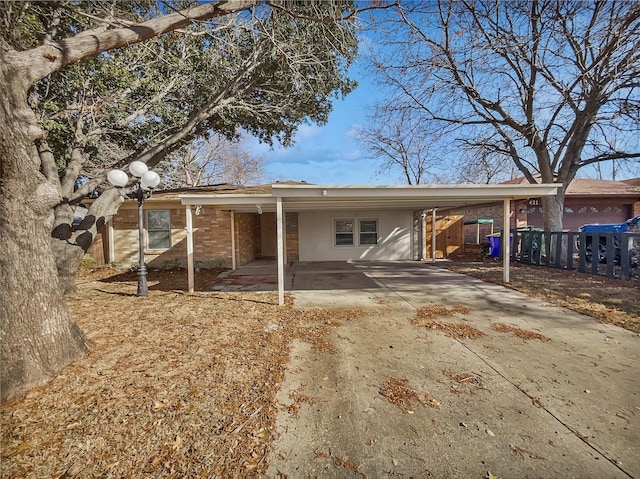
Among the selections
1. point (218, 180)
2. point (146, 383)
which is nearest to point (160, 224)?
point (146, 383)

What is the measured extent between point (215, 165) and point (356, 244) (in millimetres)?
16963

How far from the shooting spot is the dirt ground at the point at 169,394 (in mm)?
1938

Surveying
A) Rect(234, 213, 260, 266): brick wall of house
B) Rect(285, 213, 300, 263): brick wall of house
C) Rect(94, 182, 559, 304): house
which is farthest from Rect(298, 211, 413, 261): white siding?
Rect(234, 213, 260, 266): brick wall of house

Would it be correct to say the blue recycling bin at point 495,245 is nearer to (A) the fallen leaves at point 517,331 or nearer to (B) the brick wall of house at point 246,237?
(A) the fallen leaves at point 517,331

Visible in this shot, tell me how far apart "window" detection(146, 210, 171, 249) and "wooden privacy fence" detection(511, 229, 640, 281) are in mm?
13232

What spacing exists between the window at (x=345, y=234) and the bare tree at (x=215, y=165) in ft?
36.0

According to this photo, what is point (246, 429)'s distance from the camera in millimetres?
2242

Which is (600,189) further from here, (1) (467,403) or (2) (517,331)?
(1) (467,403)

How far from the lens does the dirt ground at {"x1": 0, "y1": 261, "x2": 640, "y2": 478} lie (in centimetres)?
194

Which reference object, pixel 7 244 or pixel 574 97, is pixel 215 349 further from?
pixel 574 97

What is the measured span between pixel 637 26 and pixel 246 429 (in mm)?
10654

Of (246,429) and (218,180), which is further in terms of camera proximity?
(218,180)

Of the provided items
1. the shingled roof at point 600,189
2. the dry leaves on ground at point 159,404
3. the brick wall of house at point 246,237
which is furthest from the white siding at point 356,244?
the dry leaves on ground at point 159,404

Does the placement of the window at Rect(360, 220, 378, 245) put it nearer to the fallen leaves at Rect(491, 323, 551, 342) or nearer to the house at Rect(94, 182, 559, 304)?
the house at Rect(94, 182, 559, 304)
